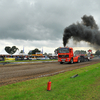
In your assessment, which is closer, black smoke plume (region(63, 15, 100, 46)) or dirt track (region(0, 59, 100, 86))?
dirt track (region(0, 59, 100, 86))

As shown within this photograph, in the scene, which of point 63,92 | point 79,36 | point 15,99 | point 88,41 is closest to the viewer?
point 15,99

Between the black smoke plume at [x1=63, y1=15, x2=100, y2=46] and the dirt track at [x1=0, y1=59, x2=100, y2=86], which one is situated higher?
the black smoke plume at [x1=63, y1=15, x2=100, y2=46]

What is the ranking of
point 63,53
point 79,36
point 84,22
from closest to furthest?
point 63,53 < point 79,36 < point 84,22

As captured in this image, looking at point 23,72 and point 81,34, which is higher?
point 81,34

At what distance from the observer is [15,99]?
418 centimetres

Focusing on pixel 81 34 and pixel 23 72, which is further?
pixel 81 34

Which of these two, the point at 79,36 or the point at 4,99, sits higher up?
the point at 79,36

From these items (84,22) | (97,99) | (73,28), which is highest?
(84,22)

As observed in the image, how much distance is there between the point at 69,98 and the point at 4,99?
7.93 ft

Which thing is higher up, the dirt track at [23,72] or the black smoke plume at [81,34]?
the black smoke plume at [81,34]

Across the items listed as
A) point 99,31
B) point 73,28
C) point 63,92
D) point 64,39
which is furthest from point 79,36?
point 63,92

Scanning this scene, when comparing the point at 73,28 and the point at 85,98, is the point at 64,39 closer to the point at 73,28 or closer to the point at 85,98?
the point at 73,28

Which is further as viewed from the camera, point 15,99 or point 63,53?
point 63,53

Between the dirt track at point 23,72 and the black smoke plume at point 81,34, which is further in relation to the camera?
the black smoke plume at point 81,34
